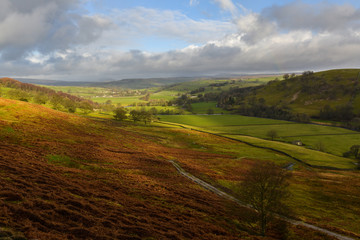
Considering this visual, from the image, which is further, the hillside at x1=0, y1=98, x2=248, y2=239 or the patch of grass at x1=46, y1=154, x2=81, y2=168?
the patch of grass at x1=46, y1=154, x2=81, y2=168

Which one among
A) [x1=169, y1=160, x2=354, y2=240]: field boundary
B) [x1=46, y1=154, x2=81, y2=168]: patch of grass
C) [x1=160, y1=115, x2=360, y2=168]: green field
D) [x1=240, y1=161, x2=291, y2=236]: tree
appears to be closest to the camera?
[x1=240, y1=161, x2=291, y2=236]: tree

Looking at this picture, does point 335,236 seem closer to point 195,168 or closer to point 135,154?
point 195,168

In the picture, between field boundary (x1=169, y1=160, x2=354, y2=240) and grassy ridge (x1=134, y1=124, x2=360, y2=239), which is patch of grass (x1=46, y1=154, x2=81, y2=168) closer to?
field boundary (x1=169, y1=160, x2=354, y2=240)

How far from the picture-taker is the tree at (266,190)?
22.9 meters

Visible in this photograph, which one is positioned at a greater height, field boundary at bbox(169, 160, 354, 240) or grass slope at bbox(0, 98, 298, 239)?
grass slope at bbox(0, 98, 298, 239)

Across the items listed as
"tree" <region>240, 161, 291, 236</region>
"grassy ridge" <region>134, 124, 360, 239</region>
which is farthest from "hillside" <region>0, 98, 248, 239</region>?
"grassy ridge" <region>134, 124, 360, 239</region>

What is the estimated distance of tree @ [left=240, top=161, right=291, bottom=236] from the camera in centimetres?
2286

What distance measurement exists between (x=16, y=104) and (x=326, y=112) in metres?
230

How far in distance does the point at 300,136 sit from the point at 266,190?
121m

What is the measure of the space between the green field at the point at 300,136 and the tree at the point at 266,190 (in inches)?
2585

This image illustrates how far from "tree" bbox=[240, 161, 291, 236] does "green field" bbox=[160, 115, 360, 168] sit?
215ft

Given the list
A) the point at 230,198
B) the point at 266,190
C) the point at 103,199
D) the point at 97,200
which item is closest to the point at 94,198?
the point at 97,200

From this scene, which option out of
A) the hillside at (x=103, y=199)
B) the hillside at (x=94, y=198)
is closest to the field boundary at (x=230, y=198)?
the hillside at (x=103, y=199)

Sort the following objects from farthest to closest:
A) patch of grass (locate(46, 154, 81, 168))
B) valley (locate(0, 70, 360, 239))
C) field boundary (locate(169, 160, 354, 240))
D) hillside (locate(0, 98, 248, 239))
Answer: patch of grass (locate(46, 154, 81, 168)) → field boundary (locate(169, 160, 354, 240)) → valley (locate(0, 70, 360, 239)) → hillside (locate(0, 98, 248, 239))
